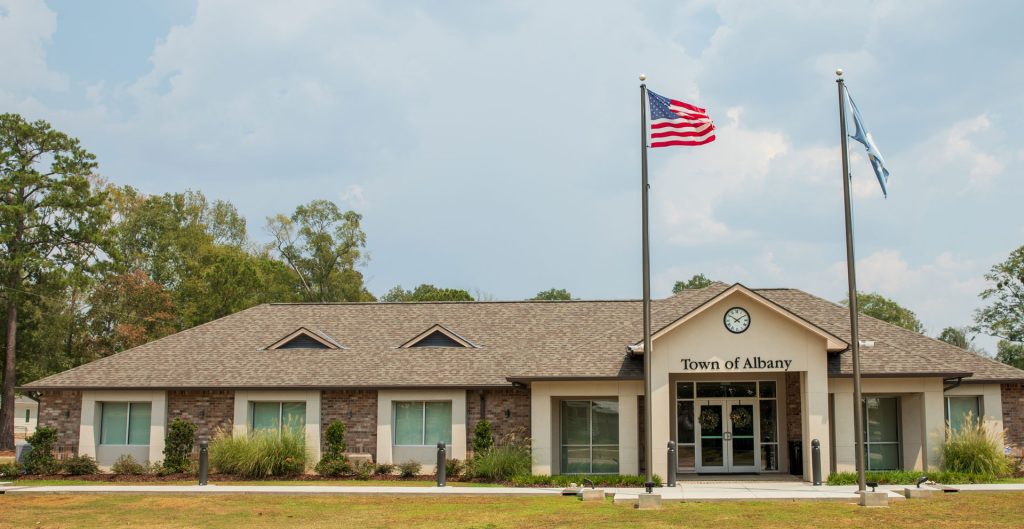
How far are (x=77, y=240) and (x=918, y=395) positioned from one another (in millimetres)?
41814

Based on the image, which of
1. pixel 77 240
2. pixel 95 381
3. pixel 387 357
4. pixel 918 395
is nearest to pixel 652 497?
pixel 918 395

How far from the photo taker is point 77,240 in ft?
161

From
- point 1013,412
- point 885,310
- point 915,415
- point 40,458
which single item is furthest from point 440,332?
point 885,310

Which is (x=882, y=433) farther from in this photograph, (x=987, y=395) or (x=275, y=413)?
(x=275, y=413)

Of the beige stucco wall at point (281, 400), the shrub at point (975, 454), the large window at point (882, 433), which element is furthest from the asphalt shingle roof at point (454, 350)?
the shrub at point (975, 454)

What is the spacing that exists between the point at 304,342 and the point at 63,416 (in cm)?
719

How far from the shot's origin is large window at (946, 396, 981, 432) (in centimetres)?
2534

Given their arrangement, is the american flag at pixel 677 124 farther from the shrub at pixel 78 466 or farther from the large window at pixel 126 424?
the shrub at pixel 78 466

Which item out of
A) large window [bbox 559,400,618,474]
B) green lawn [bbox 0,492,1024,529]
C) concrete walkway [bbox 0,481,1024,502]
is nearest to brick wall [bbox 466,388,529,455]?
large window [bbox 559,400,618,474]

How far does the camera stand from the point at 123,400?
27.1 metres

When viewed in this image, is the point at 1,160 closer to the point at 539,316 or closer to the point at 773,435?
the point at 539,316

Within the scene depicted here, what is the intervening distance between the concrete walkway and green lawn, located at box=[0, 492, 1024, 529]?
571mm

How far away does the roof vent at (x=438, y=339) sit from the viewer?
94.6 ft

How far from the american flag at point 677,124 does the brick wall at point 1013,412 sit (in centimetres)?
1253
